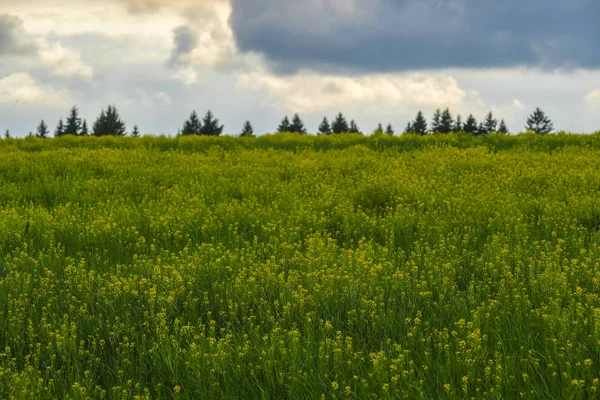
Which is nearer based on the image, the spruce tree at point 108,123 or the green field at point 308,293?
the green field at point 308,293

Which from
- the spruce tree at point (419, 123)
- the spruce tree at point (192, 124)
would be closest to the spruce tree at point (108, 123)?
the spruce tree at point (192, 124)

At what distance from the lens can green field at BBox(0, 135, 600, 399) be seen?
3.54m

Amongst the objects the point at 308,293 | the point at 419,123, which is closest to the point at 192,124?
the point at 419,123

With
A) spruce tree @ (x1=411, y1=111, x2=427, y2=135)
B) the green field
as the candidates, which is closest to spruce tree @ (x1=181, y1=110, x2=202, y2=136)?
spruce tree @ (x1=411, y1=111, x2=427, y2=135)

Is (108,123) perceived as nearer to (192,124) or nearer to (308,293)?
(192,124)

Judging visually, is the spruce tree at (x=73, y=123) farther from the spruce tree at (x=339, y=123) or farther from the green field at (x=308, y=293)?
the green field at (x=308, y=293)

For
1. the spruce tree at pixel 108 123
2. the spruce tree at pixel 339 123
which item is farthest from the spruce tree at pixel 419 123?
the spruce tree at pixel 108 123

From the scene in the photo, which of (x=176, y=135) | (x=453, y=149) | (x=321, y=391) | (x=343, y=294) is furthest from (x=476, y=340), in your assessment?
(x=176, y=135)

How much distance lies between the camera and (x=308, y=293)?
4.90 meters

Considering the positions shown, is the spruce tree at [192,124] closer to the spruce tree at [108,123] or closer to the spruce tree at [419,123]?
the spruce tree at [108,123]

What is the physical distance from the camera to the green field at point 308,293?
354cm

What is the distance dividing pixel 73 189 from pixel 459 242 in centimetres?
742

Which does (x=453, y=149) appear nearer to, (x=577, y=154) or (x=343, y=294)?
(x=577, y=154)

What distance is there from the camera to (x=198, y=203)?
9.18 m
